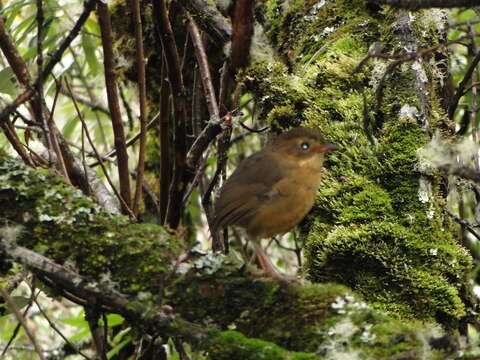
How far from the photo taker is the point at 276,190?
297 cm

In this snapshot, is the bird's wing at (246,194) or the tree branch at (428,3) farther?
the bird's wing at (246,194)

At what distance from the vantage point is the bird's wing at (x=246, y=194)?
2961 millimetres

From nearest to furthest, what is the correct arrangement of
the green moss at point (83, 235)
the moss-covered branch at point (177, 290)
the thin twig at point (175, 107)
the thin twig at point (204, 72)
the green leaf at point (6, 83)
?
the moss-covered branch at point (177, 290), the green moss at point (83, 235), the green leaf at point (6, 83), the thin twig at point (175, 107), the thin twig at point (204, 72)

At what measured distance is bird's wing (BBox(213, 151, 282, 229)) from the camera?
2961 millimetres

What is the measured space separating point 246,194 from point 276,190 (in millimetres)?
141

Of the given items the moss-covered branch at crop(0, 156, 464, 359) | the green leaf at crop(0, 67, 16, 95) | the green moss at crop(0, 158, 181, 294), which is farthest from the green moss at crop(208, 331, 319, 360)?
the green leaf at crop(0, 67, 16, 95)

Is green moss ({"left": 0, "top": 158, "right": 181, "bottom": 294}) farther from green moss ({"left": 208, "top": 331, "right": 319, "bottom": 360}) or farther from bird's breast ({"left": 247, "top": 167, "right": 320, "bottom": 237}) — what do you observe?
bird's breast ({"left": 247, "top": 167, "right": 320, "bottom": 237})

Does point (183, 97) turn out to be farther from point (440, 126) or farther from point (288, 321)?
point (288, 321)

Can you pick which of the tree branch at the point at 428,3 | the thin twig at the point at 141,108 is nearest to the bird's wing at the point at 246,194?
the thin twig at the point at 141,108

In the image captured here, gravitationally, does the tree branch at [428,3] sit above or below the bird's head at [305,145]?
above

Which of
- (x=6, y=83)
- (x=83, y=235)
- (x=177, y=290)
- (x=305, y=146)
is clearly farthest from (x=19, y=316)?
(x=305, y=146)

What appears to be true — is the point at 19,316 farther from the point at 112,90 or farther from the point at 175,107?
the point at 175,107

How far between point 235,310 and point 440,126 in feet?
5.08

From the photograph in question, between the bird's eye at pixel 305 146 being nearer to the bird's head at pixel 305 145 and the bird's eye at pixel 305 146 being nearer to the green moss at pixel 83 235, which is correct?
the bird's head at pixel 305 145
